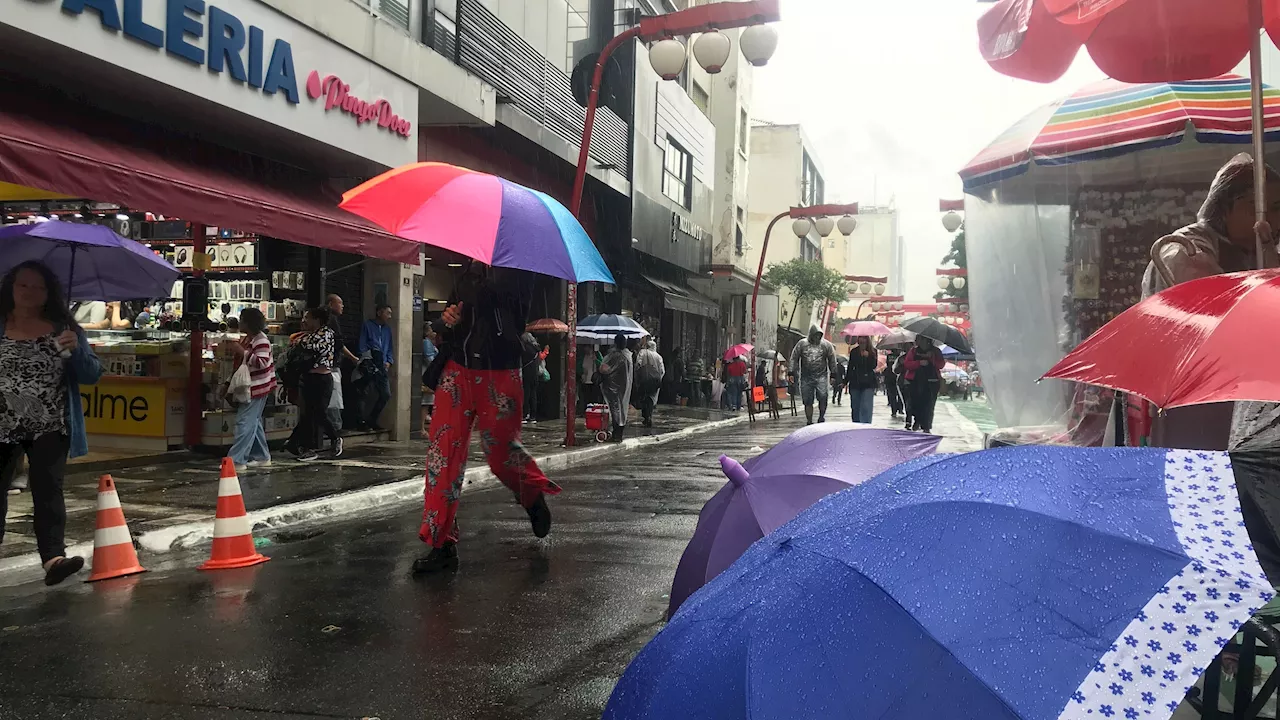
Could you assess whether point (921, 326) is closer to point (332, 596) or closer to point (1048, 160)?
point (1048, 160)

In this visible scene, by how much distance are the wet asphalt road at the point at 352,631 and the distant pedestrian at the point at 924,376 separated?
31.8 ft

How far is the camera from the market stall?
290 inches

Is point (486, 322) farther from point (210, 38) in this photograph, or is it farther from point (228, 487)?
point (210, 38)

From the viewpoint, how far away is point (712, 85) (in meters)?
39.5

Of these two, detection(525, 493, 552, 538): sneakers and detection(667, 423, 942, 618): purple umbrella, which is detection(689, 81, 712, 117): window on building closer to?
detection(525, 493, 552, 538): sneakers

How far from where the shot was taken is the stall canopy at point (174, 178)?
8023 millimetres

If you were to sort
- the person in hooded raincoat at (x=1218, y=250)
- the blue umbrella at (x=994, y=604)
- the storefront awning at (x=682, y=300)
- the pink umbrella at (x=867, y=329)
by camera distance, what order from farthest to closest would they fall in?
the storefront awning at (x=682, y=300) → the pink umbrella at (x=867, y=329) → the person in hooded raincoat at (x=1218, y=250) → the blue umbrella at (x=994, y=604)

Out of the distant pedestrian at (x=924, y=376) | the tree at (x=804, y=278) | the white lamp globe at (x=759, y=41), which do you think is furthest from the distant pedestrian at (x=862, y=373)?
the tree at (x=804, y=278)

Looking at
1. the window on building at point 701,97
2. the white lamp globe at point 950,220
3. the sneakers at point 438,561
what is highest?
the window on building at point 701,97

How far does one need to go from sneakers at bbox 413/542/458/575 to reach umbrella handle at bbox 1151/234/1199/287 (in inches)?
159

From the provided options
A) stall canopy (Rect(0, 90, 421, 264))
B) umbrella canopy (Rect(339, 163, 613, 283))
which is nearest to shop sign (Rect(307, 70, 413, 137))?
stall canopy (Rect(0, 90, 421, 264))

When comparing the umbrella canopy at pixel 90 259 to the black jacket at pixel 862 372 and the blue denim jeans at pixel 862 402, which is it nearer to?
the black jacket at pixel 862 372

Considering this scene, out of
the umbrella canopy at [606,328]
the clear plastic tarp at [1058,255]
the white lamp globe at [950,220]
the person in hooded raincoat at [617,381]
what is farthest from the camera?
the white lamp globe at [950,220]

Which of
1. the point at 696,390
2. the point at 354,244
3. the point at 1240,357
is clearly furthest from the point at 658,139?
the point at 1240,357
